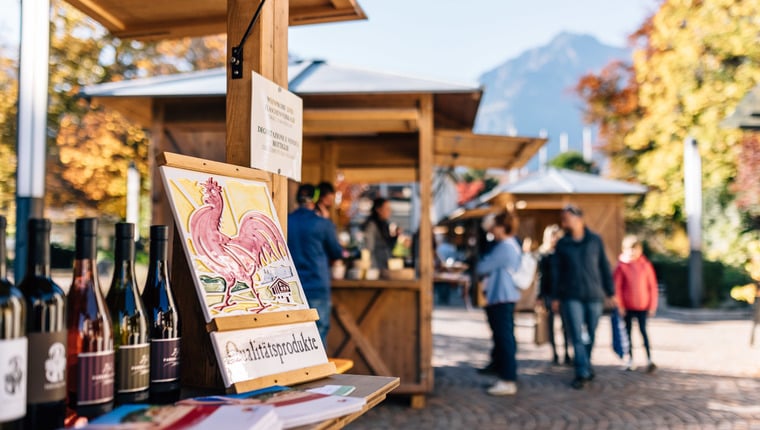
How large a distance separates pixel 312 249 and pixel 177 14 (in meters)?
2.55

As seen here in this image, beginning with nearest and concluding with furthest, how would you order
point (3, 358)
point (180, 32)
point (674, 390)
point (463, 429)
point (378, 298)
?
1. point (3, 358)
2. point (180, 32)
3. point (463, 429)
4. point (378, 298)
5. point (674, 390)

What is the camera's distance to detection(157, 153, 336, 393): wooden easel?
2092mm

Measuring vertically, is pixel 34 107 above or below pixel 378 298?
above

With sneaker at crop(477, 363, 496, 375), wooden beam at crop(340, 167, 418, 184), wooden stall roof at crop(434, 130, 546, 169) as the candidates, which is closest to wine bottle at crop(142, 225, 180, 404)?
wooden stall roof at crop(434, 130, 546, 169)

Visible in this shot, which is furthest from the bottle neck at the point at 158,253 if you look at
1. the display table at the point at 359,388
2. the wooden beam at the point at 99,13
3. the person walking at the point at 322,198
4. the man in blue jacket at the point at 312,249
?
the person walking at the point at 322,198

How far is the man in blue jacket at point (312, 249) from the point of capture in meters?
5.64

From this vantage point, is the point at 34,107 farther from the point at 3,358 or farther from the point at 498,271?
the point at 498,271

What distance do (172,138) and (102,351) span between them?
6.39 metres

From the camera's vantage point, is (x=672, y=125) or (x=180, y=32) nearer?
(x=180, y=32)

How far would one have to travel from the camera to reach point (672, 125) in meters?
21.9

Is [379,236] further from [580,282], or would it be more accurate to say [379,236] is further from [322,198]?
[580,282]

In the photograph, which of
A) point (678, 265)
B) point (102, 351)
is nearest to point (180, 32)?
point (102, 351)

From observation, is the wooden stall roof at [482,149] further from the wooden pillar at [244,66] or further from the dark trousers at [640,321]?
the wooden pillar at [244,66]

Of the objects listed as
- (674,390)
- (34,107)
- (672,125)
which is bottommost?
(674,390)
